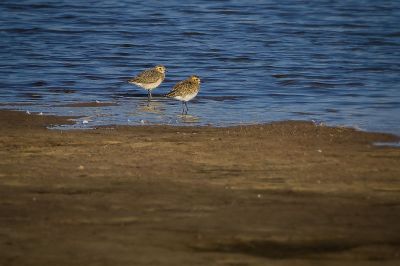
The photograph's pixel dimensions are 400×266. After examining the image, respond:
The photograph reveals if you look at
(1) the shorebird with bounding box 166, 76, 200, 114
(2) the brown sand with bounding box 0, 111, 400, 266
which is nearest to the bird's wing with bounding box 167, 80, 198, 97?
(1) the shorebird with bounding box 166, 76, 200, 114

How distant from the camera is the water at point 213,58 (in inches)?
698

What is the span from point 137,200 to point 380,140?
196 inches

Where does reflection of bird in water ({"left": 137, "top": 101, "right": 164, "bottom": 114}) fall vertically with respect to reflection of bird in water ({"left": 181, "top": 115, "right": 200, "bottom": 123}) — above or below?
below

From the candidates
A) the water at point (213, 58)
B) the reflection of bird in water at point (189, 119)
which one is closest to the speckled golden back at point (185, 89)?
the water at point (213, 58)

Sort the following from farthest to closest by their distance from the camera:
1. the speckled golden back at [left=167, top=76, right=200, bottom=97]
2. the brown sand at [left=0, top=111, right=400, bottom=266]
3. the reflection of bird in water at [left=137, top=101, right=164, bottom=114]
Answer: the speckled golden back at [left=167, top=76, right=200, bottom=97] < the reflection of bird in water at [left=137, top=101, right=164, bottom=114] < the brown sand at [left=0, top=111, right=400, bottom=266]

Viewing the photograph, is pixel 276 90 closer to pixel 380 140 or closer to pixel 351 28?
pixel 380 140

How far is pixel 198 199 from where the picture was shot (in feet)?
33.0

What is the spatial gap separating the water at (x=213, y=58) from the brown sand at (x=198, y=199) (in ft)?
7.46

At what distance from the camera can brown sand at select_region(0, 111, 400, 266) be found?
8.45 m

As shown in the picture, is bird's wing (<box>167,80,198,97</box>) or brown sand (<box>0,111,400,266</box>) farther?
bird's wing (<box>167,80,198,97</box>)

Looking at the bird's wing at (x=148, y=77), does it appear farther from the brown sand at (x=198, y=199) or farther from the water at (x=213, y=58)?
the brown sand at (x=198, y=199)

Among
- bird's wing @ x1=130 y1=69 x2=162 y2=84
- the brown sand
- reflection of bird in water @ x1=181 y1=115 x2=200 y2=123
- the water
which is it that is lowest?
the water

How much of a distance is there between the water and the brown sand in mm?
2275

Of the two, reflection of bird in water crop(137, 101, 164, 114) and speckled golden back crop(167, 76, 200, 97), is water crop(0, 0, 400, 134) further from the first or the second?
speckled golden back crop(167, 76, 200, 97)
